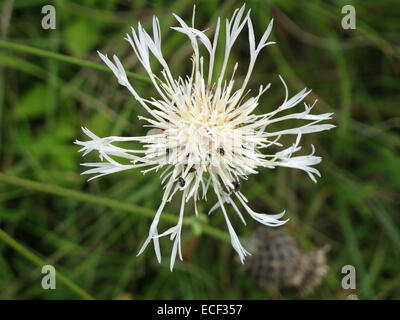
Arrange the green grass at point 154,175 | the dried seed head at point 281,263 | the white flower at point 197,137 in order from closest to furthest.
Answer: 1. the white flower at point 197,137
2. the dried seed head at point 281,263
3. the green grass at point 154,175

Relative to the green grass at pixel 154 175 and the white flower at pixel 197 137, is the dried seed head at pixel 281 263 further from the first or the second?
the white flower at pixel 197 137

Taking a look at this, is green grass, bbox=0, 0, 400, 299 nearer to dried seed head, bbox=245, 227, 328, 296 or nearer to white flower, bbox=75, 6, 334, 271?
dried seed head, bbox=245, 227, 328, 296

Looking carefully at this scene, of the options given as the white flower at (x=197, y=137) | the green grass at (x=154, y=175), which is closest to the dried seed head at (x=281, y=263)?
the green grass at (x=154, y=175)

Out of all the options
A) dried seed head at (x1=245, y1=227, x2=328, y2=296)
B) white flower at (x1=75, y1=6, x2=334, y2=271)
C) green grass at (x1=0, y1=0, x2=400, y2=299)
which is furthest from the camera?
green grass at (x1=0, y1=0, x2=400, y2=299)

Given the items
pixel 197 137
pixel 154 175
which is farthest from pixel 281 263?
pixel 197 137

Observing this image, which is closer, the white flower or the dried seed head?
the white flower

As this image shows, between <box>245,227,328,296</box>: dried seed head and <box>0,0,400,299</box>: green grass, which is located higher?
<box>0,0,400,299</box>: green grass

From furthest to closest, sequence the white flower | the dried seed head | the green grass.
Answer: the green grass, the dried seed head, the white flower

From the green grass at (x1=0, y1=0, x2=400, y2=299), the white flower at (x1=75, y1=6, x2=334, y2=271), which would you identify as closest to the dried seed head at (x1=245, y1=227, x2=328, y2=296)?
the green grass at (x1=0, y1=0, x2=400, y2=299)

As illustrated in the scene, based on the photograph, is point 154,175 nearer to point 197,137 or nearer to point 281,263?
point 281,263
